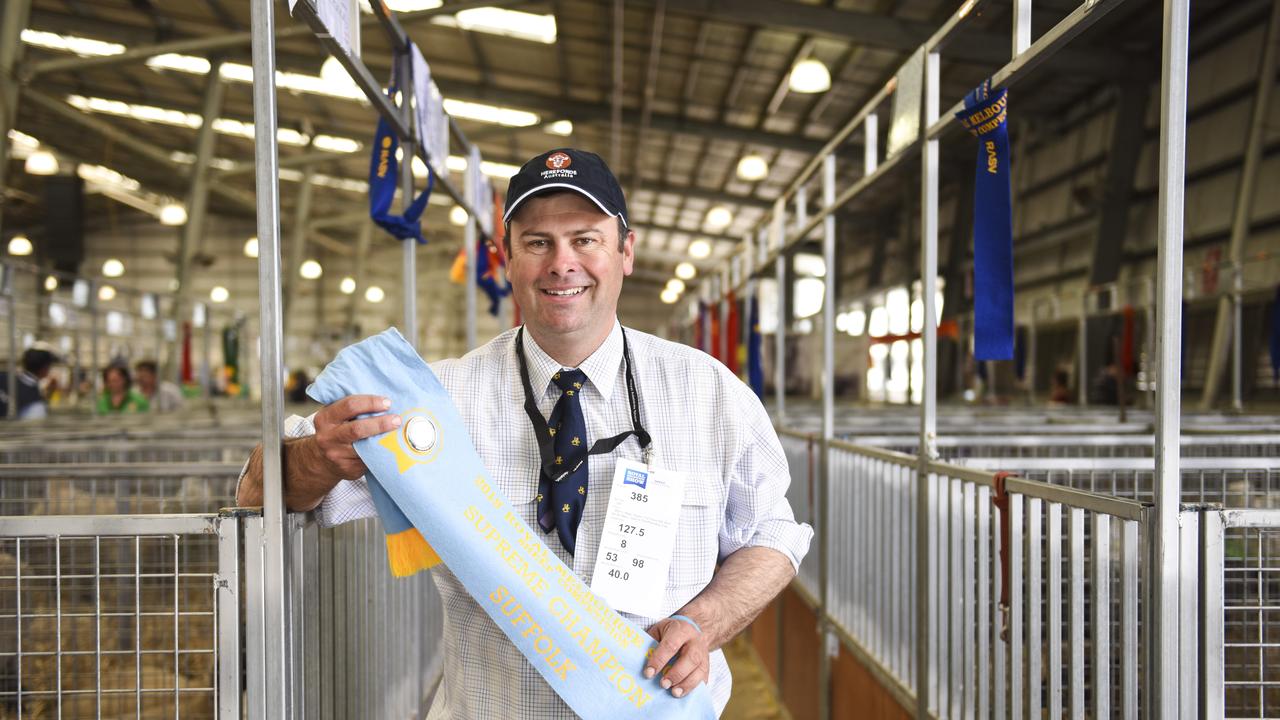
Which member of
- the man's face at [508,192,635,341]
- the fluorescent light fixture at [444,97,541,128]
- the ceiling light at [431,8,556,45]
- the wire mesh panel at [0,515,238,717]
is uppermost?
the ceiling light at [431,8,556,45]

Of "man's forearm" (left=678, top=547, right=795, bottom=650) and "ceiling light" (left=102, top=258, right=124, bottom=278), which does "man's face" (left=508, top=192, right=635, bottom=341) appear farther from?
"ceiling light" (left=102, top=258, right=124, bottom=278)

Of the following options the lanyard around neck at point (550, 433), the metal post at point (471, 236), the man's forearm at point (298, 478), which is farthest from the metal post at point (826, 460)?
the man's forearm at point (298, 478)

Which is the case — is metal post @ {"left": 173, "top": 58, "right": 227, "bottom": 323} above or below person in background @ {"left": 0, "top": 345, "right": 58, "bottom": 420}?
above

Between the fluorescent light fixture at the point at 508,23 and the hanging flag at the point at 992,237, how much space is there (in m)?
10.5

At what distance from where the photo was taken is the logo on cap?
1674mm

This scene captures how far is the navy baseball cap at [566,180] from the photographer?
1.66 metres

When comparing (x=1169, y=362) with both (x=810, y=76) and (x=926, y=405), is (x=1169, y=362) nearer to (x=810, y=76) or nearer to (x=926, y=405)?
(x=926, y=405)

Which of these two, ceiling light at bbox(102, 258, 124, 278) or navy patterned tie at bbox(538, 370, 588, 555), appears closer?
navy patterned tie at bbox(538, 370, 588, 555)

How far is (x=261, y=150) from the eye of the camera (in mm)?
1543

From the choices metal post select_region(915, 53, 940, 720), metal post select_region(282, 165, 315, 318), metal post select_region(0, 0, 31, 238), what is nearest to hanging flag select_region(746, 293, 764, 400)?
metal post select_region(915, 53, 940, 720)

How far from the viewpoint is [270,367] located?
61.0 inches

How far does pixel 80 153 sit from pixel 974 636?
25.9m

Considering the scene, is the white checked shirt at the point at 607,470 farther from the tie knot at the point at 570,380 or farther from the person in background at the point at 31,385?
the person in background at the point at 31,385

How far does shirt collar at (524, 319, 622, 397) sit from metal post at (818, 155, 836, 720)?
255 cm
